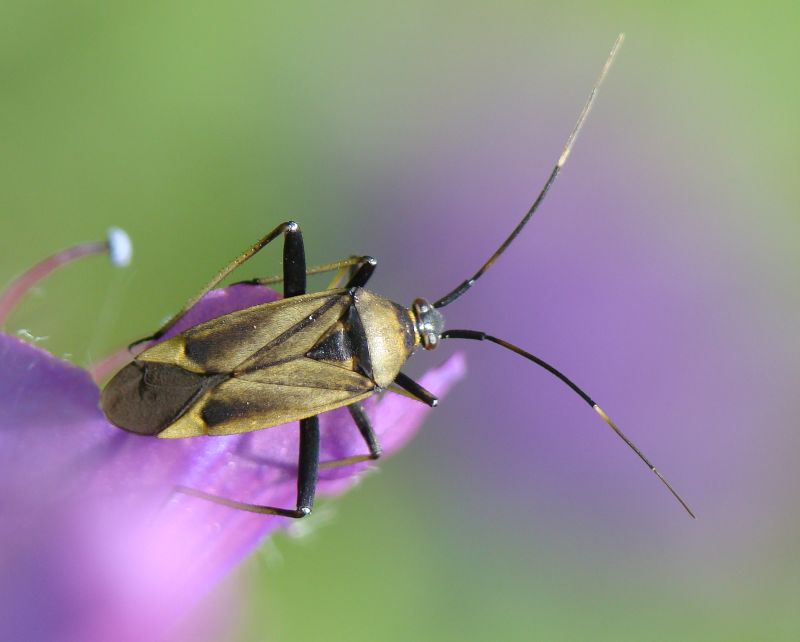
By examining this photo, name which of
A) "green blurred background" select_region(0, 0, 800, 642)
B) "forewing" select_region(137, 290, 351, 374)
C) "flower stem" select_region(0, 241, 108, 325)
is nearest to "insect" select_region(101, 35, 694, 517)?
"forewing" select_region(137, 290, 351, 374)

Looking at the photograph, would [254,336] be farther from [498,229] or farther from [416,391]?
[498,229]

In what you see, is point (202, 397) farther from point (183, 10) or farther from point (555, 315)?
point (183, 10)

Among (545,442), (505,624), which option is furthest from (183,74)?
(505,624)

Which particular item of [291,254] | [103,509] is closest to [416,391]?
[291,254]

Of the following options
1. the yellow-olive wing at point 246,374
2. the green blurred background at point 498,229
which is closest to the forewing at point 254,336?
the yellow-olive wing at point 246,374

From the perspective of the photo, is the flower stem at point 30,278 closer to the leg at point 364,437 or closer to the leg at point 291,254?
the leg at point 291,254
